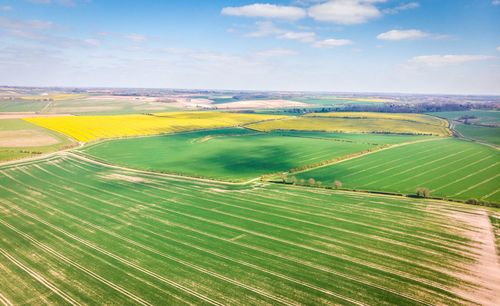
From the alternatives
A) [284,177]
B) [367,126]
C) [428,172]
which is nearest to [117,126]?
[284,177]

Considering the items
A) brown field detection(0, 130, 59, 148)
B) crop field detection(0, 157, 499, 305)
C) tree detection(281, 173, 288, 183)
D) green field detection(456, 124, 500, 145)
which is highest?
green field detection(456, 124, 500, 145)

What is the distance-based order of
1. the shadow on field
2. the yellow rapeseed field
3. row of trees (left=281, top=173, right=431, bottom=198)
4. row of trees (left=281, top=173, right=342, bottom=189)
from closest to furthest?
row of trees (left=281, top=173, right=431, bottom=198) < row of trees (left=281, top=173, right=342, bottom=189) < the shadow on field < the yellow rapeseed field

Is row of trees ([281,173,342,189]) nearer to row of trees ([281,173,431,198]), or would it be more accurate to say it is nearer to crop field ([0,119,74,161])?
row of trees ([281,173,431,198])

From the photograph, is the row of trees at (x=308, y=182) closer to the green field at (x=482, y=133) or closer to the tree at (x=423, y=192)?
the tree at (x=423, y=192)

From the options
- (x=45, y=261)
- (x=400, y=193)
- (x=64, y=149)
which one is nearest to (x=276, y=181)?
(x=400, y=193)

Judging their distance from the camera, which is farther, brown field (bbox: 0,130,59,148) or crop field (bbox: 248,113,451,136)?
crop field (bbox: 248,113,451,136)

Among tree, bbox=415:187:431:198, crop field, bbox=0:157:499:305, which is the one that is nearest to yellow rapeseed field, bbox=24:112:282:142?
crop field, bbox=0:157:499:305

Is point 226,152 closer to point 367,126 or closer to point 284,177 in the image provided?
point 284,177
